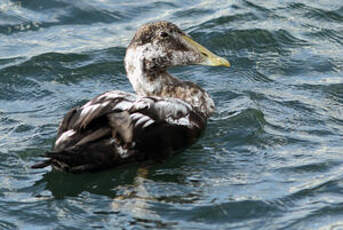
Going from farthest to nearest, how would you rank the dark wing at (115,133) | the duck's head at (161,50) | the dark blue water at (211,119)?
the duck's head at (161,50)
the dark wing at (115,133)
the dark blue water at (211,119)

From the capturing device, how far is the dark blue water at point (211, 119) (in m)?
5.97

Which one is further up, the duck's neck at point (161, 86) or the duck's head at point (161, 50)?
the duck's head at point (161, 50)

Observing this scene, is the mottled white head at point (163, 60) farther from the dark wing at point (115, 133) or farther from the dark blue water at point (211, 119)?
the dark wing at point (115, 133)

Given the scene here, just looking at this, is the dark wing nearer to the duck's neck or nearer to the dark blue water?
the dark blue water

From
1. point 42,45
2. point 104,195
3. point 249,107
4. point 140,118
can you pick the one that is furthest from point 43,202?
point 42,45

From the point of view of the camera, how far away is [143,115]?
676cm

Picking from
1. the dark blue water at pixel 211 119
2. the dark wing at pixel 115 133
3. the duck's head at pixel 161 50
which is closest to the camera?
the dark blue water at pixel 211 119

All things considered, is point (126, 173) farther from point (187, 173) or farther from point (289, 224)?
point (289, 224)

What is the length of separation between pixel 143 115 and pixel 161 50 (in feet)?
3.83

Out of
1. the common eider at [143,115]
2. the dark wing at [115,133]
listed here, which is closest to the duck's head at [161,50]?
the common eider at [143,115]

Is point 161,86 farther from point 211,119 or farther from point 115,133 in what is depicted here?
point 115,133

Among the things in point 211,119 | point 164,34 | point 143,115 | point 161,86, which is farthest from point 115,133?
point 211,119

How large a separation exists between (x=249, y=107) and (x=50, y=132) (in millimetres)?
2128

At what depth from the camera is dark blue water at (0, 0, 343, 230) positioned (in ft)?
19.6
